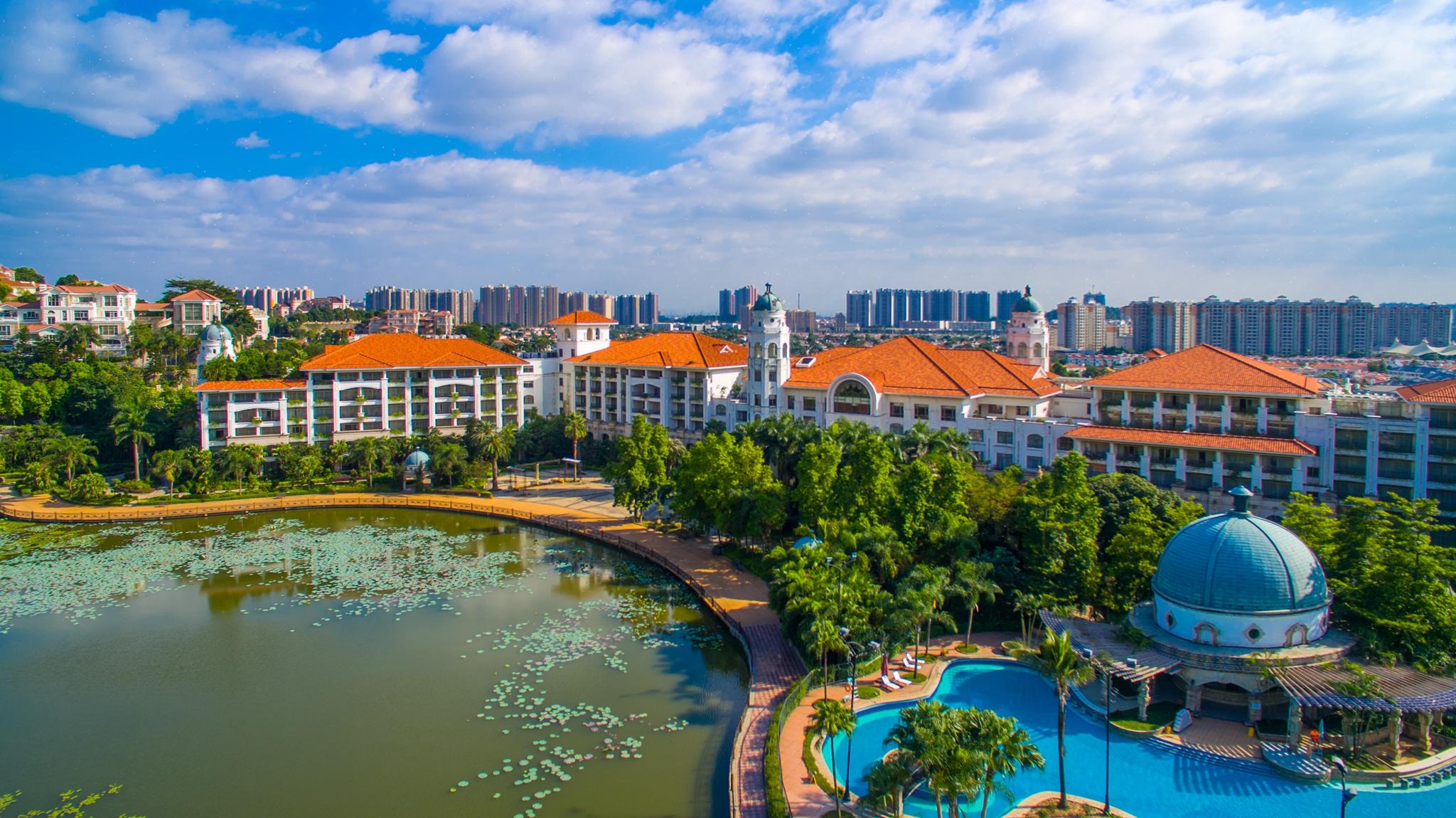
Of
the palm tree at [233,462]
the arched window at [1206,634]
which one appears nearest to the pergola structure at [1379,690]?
the arched window at [1206,634]

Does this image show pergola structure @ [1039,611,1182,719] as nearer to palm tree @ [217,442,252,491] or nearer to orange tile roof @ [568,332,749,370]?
orange tile roof @ [568,332,749,370]

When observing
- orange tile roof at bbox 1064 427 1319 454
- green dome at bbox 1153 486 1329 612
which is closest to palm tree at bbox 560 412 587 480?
orange tile roof at bbox 1064 427 1319 454

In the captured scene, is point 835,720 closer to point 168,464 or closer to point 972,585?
point 972,585

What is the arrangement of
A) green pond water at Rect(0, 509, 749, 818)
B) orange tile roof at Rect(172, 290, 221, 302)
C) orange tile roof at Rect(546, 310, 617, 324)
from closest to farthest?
1. green pond water at Rect(0, 509, 749, 818)
2. orange tile roof at Rect(546, 310, 617, 324)
3. orange tile roof at Rect(172, 290, 221, 302)

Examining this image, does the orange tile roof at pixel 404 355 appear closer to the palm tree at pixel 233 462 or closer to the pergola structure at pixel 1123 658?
the palm tree at pixel 233 462

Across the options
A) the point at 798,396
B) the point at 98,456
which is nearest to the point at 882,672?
the point at 798,396
